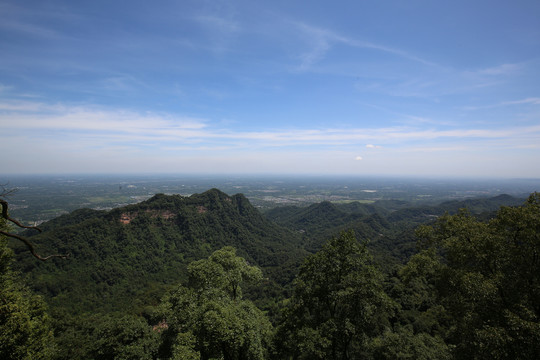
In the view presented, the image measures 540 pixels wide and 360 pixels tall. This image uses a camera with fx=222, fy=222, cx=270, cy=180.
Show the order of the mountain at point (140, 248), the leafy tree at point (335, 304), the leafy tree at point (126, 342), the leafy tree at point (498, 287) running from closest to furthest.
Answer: the leafy tree at point (498, 287) → the leafy tree at point (335, 304) → the leafy tree at point (126, 342) → the mountain at point (140, 248)

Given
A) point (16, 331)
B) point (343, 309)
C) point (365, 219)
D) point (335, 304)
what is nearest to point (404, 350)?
point (343, 309)

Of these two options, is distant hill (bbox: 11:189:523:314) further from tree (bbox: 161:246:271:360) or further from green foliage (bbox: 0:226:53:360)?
green foliage (bbox: 0:226:53:360)

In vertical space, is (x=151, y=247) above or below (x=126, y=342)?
below

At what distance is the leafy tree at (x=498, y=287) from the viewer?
6992 millimetres

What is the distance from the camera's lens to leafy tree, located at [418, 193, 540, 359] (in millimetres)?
6992

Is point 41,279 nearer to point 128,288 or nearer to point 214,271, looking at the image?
point 128,288

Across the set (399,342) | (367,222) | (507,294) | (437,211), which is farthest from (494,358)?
(437,211)

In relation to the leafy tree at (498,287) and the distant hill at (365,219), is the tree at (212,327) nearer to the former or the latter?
the leafy tree at (498,287)

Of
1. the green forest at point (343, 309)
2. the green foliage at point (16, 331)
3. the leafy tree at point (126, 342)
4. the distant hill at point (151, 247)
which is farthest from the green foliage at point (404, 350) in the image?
the distant hill at point (151, 247)

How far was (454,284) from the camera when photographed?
9.48 metres

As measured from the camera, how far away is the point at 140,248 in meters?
69.6

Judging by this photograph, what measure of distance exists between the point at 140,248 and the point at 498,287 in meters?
80.5

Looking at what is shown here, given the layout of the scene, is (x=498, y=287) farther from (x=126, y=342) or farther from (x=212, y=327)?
(x=126, y=342)

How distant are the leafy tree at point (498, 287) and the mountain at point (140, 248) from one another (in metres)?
47.3
